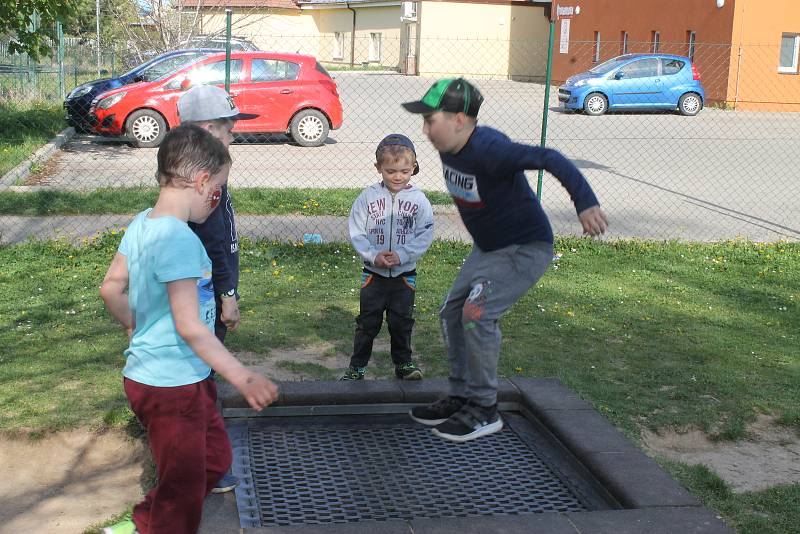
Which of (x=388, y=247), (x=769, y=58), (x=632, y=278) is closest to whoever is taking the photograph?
(x=388, y=247)

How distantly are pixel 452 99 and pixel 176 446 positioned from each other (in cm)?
199

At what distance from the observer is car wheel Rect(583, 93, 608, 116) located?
966 inches

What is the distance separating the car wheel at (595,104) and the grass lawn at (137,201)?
47.8 ft

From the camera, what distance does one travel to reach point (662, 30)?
31297 mm

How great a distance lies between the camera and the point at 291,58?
1642 cm

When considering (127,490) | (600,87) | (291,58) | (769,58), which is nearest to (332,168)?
(291,58)

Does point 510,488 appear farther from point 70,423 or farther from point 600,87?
point 600,87

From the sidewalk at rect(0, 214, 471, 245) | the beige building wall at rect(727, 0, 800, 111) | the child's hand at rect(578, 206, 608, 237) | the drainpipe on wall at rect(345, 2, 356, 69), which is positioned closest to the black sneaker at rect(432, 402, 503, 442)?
the child's hand at rect(578, 206, 608, 237)

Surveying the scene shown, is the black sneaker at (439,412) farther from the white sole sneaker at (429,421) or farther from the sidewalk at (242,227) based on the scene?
the sidewalk at (242,227)

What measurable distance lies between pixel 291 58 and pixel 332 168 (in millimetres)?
3098

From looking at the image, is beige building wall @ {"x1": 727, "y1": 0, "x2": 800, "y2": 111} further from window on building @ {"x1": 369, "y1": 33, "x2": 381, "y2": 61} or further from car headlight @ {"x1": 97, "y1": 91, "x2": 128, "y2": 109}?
window on building @ {"x1": 369, "y1": 33, "x2": 381, "y2": 61}

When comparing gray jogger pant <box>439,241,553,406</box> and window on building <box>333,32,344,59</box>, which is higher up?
window on building <box>333,32,344,59</box>

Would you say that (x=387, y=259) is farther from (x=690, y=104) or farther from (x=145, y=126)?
(x=690, y=104)

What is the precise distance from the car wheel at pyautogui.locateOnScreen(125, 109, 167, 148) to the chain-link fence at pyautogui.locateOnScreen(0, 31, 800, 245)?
4cm
